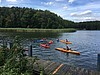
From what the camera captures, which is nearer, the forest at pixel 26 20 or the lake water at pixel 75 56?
the lake water at pixel 75 56

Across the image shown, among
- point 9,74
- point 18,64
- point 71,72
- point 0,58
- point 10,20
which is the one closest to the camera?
point 9,74

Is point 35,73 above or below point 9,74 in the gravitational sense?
below

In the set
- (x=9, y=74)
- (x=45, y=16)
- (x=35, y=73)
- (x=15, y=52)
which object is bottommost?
(x=35, y=73)

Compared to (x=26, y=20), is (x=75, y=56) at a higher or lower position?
lower

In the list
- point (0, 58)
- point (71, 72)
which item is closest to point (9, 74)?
point (0, 58)

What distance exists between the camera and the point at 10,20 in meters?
128

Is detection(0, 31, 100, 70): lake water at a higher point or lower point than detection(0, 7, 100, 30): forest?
lower

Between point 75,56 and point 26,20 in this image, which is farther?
point 26,20

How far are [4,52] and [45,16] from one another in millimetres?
131278

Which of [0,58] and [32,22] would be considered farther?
[32,22]

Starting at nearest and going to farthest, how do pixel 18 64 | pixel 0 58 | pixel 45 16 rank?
pixel 18 64 → pixel 0 58 → pixel 45 16

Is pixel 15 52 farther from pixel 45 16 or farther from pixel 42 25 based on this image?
pixel 45 16

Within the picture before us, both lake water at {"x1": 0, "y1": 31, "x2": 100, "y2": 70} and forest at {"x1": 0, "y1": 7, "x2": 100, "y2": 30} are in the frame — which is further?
forest at {"x1": 0, "y1": 7, "x2": 100, "y2": 30}

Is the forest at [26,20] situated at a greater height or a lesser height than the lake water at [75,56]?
greater
